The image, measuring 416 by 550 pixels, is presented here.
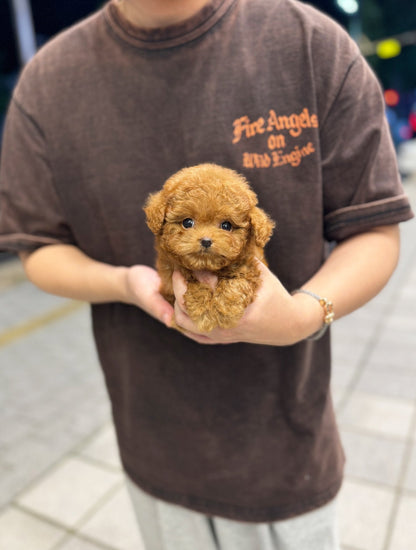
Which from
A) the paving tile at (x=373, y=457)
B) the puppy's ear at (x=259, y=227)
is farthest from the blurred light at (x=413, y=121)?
the puppy's ear at (x=259, y=227)

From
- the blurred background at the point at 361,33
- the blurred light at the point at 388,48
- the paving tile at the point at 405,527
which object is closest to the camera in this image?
the paving tile at the point at 405,527

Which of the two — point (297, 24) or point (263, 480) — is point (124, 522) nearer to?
point (263, 480)

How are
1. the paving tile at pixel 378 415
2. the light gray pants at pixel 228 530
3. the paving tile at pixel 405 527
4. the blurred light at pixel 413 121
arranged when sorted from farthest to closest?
the blurred light at pixel 413 121 → the paving tile at pixel 378 415 → the paving tile at pixel 405 527 → the light gray pants at pixel 228 530

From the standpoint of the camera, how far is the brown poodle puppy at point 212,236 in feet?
3.01

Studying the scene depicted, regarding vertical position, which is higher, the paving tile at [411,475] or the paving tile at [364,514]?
the paving tile at [364,514]

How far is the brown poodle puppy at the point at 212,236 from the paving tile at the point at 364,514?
95.9 inches

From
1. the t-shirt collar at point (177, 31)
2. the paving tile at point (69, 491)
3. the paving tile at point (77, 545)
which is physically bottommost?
the paving tile at point (69, 491)

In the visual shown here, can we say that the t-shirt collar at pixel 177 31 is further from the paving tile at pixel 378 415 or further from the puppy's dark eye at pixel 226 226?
the paving tile at pixel 378 415

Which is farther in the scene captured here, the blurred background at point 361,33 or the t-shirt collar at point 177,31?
the blurred background at point 361,33

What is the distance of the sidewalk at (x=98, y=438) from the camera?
9.85ft

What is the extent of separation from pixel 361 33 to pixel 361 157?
13744 mm

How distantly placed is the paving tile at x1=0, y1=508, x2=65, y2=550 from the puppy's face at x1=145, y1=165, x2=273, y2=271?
8.81ft

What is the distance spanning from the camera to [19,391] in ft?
14.9

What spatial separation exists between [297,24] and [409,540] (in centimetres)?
271
